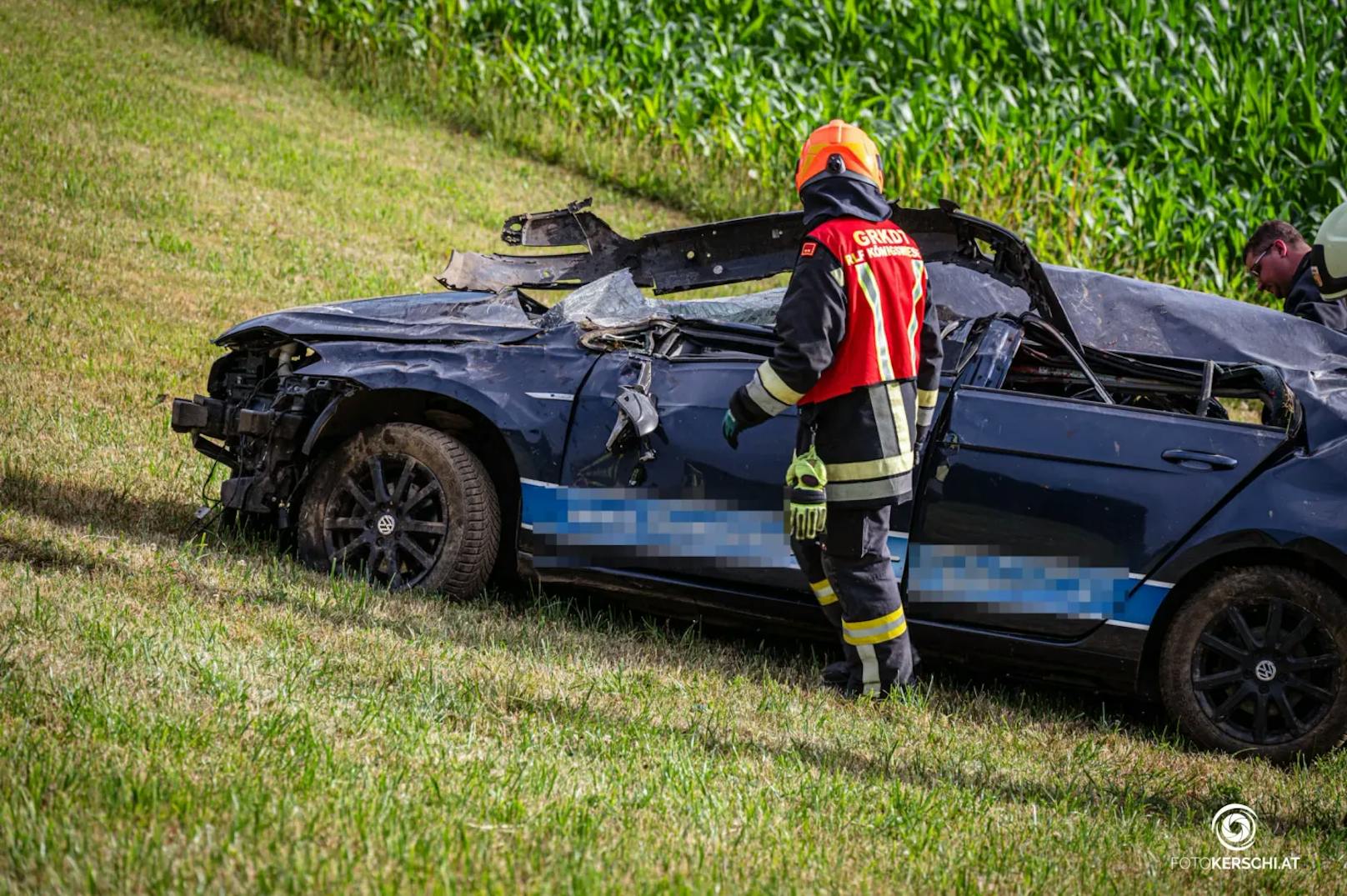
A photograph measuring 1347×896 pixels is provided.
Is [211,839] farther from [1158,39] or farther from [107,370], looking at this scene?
[1158,39]

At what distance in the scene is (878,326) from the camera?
4.55 meters

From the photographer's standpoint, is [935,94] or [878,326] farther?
[935,94]

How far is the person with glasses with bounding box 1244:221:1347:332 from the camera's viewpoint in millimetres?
6105

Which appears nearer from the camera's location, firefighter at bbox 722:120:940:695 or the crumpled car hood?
firefighter at bbox 722:120:940:695

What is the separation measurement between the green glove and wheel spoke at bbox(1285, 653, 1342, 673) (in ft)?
5.07

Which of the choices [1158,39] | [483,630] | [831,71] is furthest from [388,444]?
[1158,39]

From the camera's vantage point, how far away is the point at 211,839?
9.51 ft

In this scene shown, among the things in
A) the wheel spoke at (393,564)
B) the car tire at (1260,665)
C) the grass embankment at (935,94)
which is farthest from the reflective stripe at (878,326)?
the grass embankment at (935,94)

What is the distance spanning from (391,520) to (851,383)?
1920 millimetres

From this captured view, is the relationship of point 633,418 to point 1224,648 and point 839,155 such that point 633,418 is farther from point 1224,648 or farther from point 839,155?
point 1224,648

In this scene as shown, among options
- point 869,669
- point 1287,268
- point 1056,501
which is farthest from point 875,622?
point 1287,268

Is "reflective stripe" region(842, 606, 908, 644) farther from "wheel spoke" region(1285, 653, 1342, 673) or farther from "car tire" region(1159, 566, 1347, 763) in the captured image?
"wheel spoke" region(1285, 653, 1342, 673)

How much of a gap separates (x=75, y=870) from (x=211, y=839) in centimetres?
27

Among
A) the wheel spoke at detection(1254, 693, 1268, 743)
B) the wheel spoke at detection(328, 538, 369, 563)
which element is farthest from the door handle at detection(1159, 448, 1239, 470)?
the wheel spoke at detection(328, 538, 369, 563)
